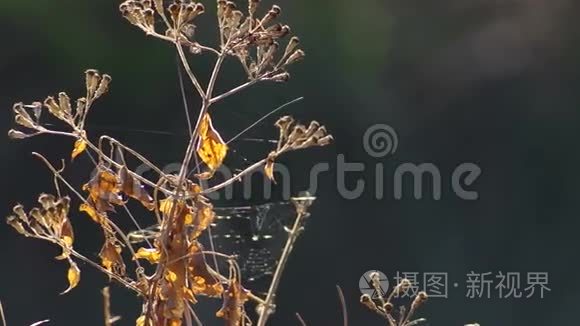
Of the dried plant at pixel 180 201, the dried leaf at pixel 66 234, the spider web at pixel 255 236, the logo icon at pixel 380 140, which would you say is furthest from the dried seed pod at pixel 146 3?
the logo icon at pixel 380 140

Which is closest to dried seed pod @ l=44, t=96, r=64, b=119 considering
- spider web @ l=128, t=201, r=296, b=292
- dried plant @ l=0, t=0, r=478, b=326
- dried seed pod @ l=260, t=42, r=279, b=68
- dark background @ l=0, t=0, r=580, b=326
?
dried plant @ l=0, t=0, r=478, b=326

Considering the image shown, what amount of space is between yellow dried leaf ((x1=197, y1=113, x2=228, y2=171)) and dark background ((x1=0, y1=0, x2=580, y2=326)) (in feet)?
3.74

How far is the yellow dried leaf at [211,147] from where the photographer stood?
934mm

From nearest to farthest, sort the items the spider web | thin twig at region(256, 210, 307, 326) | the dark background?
thin twig at region(256, 210, 307, 326)
the spider web
the dark background

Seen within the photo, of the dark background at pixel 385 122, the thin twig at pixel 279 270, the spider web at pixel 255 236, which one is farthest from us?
the dark background at pixel 385 122

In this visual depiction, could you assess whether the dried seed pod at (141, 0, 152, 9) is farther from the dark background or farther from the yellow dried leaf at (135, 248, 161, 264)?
the dark background

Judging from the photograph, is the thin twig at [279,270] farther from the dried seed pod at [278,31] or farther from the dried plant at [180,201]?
the dried seed pod at [278,31]

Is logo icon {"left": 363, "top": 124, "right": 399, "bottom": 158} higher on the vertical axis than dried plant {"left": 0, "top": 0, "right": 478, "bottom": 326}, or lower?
higher

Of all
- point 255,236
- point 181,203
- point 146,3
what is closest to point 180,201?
point 181,203

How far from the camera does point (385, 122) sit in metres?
2.18

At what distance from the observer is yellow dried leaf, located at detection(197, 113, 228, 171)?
3.06ft

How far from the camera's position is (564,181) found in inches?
87.8

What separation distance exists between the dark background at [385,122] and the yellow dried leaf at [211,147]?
114 cm

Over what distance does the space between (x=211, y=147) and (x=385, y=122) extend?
4.21 ft
